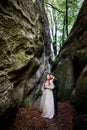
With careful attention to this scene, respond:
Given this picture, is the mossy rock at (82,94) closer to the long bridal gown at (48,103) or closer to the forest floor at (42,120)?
the forest floor at (42,120)

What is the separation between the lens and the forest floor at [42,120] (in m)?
9.59

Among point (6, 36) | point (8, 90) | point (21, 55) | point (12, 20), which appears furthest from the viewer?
point (21, 55)

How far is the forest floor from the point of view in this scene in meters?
9.59

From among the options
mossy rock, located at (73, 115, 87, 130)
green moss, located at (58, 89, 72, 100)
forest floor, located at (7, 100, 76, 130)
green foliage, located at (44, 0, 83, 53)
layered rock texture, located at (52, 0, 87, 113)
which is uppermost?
green foliage, located at (44, 0, 83, 53)

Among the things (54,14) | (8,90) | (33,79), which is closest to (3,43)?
(8,90)

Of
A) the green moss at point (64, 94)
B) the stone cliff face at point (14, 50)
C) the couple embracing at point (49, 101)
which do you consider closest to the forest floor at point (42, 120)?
the couple embracing at point (49, 101)

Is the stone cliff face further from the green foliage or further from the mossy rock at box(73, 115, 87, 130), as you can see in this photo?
the green foliage

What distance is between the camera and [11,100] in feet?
27.0

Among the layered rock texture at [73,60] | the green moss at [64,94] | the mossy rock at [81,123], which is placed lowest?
the mossy rock at [81,123]

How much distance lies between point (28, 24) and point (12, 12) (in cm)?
239

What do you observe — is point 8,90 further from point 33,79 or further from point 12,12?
point 33,79

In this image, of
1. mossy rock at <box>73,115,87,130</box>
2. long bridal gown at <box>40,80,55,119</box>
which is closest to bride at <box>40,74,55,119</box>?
long bridal gown at <box>40,80,55,119</box>

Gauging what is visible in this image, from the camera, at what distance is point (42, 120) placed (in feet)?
35.4

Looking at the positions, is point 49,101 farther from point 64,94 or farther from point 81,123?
point 81,123
